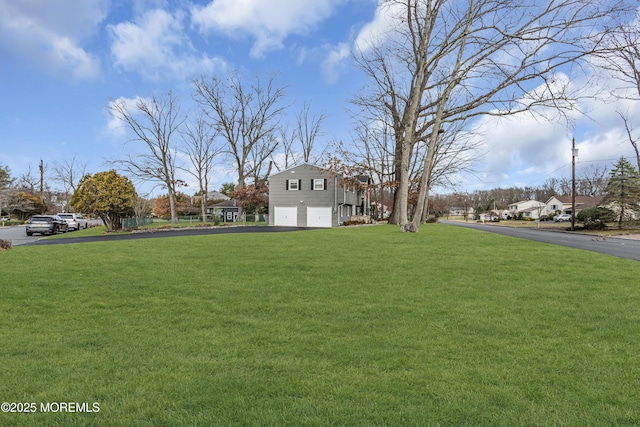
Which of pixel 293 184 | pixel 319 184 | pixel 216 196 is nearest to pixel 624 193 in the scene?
pixel 319 184

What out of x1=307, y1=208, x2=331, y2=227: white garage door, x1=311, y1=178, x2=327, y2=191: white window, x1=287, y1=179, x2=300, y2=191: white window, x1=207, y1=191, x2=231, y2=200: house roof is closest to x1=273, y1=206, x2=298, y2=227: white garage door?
x1=307, y1=208, x2=331, y2=227: white garage door

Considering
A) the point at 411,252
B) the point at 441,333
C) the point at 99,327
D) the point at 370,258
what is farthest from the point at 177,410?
the point at 411,252

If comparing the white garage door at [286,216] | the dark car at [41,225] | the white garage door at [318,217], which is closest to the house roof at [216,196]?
the white garage door at [286,216]

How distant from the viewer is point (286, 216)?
37.2 meters

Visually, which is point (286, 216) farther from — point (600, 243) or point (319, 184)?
point (600, 243)

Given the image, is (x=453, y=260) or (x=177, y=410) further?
(x=453, y=260)

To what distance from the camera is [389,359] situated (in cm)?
366

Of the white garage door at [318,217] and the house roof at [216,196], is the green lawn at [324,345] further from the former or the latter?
the house roof at [216,196]

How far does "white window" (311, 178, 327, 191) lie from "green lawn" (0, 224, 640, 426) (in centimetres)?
2751

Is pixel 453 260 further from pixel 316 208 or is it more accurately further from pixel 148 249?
pixel 316 208

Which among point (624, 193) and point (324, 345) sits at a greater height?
point (624, 193)

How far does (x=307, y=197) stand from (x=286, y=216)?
2.92m

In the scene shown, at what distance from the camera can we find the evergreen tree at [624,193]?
31219 millimetres

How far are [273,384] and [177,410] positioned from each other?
0.76 m
